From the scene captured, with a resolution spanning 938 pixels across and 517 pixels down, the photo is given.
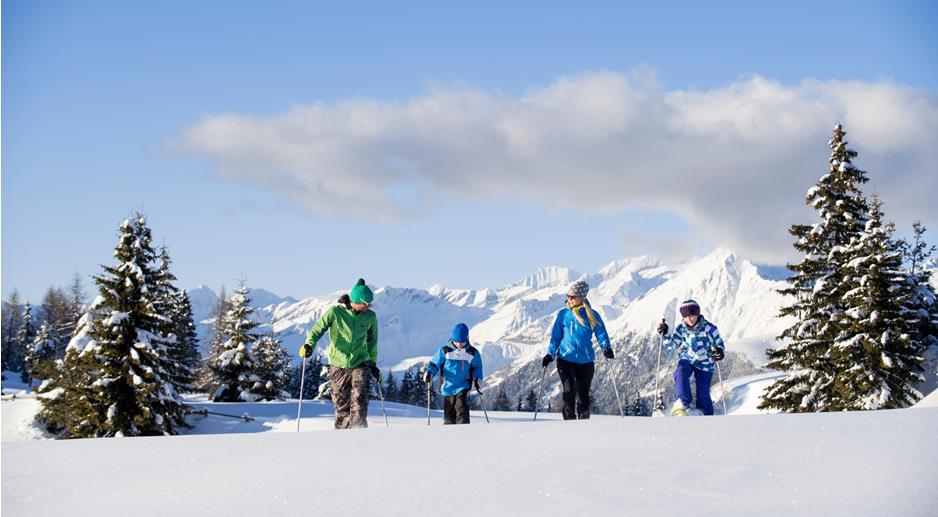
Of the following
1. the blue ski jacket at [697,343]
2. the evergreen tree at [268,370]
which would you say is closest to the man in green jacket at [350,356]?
the blue ski jacket at [697,343]

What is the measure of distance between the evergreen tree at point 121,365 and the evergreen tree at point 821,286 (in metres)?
20.2

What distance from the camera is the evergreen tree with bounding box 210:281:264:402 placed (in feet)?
119

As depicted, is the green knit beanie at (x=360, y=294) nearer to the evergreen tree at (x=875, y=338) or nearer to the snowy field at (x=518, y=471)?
the snowy field at (x=518, y=471)

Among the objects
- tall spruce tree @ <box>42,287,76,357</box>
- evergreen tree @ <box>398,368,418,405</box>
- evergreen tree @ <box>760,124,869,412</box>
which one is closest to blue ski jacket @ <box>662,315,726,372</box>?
evergreen tree @ <box>760,124,869,412</box>

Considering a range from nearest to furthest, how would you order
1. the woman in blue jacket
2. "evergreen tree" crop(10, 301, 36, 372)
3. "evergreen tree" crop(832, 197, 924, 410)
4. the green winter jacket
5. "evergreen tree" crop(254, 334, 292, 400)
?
the green winter jacket < the woman in blue jacket < "evergreen tree" crop(832, 197, 924, 410) < "evergreen tree" crop(254, 334, 292, 400) < "evergreen tree" crop(10, 301, 36, 372)

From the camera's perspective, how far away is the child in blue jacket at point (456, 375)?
39.8 feet

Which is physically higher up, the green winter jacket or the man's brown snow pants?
the green winter jacket

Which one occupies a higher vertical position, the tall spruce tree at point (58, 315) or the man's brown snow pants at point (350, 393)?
the tall spruce tree at point (58, 315)

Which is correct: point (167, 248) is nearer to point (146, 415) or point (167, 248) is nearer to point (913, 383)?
point (146, 415)

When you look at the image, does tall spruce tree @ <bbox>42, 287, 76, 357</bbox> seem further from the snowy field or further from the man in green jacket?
the snowy field

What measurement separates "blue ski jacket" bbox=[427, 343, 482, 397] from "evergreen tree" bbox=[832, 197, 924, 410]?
14593mm

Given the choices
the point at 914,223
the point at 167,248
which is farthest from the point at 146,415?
the point at 914,223

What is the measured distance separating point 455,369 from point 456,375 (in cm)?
10

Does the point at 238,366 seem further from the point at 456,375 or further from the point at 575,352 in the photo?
the point at 575,352
